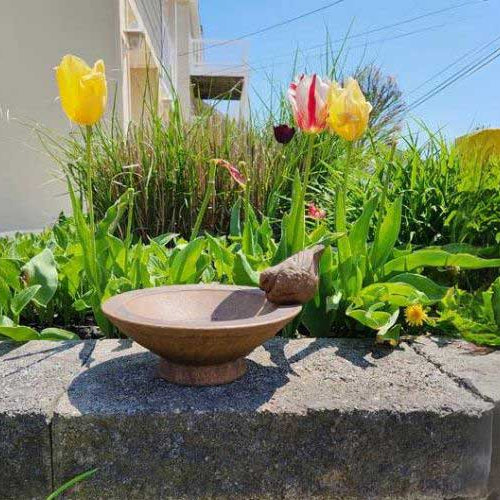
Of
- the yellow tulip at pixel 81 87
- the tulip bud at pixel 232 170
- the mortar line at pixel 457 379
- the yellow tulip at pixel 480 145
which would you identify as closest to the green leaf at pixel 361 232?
the mortar line at pixel 457 379

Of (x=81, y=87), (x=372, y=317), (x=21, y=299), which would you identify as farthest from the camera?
(x=21, y=299)

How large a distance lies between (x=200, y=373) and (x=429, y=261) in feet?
2.82

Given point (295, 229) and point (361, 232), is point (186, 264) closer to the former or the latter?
point (295, 229)

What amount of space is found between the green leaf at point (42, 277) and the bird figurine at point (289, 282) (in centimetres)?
74

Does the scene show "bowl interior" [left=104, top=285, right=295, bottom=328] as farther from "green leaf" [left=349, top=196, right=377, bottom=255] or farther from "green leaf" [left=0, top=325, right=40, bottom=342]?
"green leaf" [left=349, top=196, right=377, bottom=255]

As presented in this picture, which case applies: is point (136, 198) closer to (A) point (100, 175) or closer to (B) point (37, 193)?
(A) point (100, 175)

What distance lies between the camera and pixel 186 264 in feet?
5.92

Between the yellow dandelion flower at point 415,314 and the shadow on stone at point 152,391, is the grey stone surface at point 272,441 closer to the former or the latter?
the shadow on stone at point 152,391

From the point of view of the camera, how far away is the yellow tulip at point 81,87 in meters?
1.39

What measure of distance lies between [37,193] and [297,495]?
18.0ft

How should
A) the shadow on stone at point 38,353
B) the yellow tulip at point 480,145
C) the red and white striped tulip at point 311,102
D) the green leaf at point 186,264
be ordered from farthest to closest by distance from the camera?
the yellow tulip at point 480,145 → the green leaf at point 186,264 → the red and white striped tulip at point 311,102 → the shadow on stone at point 38,353

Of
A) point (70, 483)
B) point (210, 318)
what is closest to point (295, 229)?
point (210, 318)

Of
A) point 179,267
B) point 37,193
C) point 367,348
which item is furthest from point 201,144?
point 37,193

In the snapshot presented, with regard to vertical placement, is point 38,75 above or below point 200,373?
above
